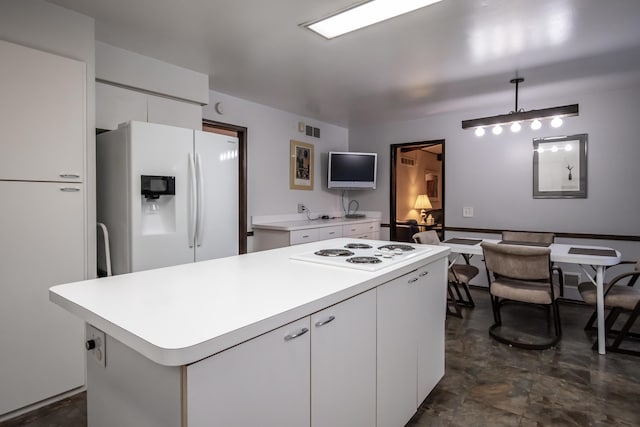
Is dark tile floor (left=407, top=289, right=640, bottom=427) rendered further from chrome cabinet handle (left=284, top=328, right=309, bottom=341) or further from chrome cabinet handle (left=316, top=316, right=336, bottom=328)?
chrome cabinet handle (left=284, top=328, right=309, bottom=341)

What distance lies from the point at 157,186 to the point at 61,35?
1.06m

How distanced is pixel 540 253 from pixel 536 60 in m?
1.62

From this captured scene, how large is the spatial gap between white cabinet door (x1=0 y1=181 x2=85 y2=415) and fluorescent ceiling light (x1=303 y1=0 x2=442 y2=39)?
189 centimetres

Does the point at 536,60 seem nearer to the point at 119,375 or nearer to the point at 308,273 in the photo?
the point at 308,273

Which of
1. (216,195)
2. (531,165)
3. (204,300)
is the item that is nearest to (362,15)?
(216,195)

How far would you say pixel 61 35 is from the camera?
2150mm

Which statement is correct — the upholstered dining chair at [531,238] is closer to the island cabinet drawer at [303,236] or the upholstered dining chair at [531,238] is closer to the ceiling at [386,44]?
the ceiling at [386,44]

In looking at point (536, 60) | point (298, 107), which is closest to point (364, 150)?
point (298, 107)

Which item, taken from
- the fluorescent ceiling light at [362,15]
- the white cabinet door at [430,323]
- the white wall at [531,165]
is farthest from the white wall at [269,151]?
the white cabinet door at [430,323]

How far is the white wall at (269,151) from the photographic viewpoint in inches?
Answer: 159

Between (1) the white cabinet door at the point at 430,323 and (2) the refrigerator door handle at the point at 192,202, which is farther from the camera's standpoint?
(2) the refrigerator door handle at the point at 192,202

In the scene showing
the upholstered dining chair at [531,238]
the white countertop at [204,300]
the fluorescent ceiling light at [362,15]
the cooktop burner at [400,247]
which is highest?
the fluorescent ceiling light at [362,15]

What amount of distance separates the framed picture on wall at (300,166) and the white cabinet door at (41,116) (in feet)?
9.35

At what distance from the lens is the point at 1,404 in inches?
75.9
